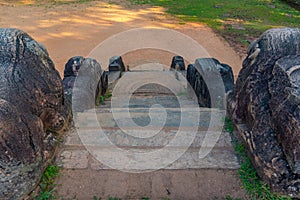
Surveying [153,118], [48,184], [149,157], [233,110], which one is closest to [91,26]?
[153,118]

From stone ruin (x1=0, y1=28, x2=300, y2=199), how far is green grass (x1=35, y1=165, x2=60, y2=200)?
100mm

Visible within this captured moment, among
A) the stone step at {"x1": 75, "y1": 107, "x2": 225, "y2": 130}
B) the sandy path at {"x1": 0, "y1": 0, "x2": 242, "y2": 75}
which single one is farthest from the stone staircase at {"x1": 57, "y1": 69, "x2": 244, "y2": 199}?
the sandy path at {"x1": 0, "y1": 0, "x2": 242, "y2": 75}

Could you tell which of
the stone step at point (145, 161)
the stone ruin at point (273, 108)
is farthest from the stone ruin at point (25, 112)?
the stone ruin at point (273, 108)

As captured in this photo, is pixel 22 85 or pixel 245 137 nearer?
pixel 22 85

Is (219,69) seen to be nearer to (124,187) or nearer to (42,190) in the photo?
(124,187)

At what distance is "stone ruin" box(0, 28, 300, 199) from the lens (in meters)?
2.23

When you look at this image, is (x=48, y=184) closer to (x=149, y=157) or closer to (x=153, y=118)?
(x=149, y=157)

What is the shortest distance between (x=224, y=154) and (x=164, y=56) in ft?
22.3

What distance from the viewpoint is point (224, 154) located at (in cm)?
291

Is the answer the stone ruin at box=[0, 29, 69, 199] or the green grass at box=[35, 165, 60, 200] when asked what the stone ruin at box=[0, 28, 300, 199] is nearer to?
the stone ruin at box=[0, 29, 69, 199]

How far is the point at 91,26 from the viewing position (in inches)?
460

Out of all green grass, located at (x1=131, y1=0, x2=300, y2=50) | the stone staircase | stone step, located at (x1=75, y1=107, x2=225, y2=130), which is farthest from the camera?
green grass, located at (x1=131, y1=0, x2=300, y2=50)

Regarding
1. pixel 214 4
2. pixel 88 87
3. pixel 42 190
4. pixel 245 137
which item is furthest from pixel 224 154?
pixel 214 4

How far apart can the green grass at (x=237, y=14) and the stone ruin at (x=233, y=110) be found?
728cm
